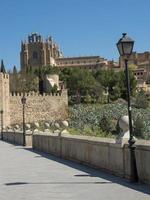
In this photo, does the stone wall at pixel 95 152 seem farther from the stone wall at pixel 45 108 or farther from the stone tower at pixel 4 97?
the stone wall at pixel 45 108

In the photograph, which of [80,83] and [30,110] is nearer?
[30,110]

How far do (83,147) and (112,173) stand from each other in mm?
2647

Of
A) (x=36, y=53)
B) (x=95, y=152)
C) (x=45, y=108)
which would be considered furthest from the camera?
(x=36, y=53)

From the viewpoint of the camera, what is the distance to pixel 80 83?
106438 millimetres

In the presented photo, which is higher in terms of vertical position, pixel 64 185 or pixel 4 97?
pixel 4 97

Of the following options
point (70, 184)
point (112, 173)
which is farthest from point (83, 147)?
point (70, 184)

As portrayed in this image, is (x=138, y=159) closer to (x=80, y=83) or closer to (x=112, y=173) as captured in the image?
(x=112, y=173)

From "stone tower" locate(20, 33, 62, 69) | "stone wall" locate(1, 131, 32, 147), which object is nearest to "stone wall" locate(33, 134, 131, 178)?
"stone wall" locate(1, 131, 32, 147)

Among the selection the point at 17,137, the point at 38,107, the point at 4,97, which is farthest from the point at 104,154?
the point at 38,107

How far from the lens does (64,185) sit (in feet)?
31.4

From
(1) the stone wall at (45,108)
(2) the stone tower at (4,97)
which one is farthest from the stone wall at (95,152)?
(1) the stone wall at (45,108)

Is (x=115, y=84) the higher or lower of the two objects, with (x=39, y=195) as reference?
higher

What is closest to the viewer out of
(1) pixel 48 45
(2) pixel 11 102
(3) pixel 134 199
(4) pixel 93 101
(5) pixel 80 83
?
(3) pixel 134 199

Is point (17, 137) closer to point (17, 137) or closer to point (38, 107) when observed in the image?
point (17, 137)
